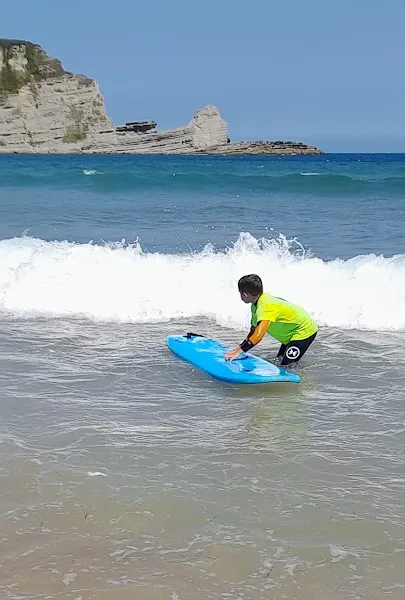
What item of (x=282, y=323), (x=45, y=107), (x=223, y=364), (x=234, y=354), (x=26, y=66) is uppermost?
(x=26, y=66)

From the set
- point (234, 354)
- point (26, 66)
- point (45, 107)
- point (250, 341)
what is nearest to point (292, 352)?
point (250, 341)

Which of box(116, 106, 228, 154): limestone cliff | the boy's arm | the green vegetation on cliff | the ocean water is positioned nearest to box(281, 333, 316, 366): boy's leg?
the ocean water

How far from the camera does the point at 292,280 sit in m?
10.3

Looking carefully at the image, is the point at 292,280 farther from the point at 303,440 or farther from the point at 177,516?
the point at 177,516

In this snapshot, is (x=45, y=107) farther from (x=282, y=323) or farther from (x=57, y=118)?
(x=282, y=323)

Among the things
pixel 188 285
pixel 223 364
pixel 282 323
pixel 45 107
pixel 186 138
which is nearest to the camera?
pixel 223 364

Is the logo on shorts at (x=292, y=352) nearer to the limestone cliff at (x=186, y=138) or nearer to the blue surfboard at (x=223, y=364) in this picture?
the blue surfboard at (x=223, y=364)

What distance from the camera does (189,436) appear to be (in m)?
4.90

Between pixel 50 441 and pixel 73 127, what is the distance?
84.7 meters

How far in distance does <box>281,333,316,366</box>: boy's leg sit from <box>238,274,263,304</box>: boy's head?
682 millimetres

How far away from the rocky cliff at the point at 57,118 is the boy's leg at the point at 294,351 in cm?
7944

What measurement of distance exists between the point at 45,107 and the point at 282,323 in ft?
273

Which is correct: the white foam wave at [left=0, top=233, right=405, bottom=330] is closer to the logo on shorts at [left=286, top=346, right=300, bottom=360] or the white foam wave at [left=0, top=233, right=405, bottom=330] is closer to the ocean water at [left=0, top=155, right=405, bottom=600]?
the ocean water at [left=0, top=155, right=405, bottom=600]

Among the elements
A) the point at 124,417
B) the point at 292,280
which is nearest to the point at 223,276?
the point at 292,280
